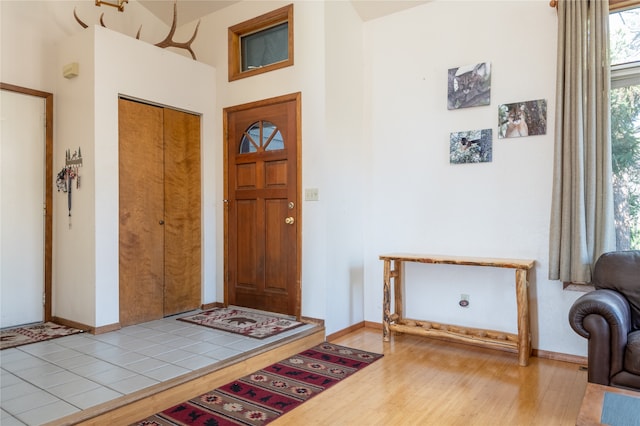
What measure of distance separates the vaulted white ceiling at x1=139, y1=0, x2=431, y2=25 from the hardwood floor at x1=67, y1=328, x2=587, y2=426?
119 inches

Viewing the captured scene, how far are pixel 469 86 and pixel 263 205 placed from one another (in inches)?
83.0

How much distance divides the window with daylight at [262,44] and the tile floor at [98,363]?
2.47m

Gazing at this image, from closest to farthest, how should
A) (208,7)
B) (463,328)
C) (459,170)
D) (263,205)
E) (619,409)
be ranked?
1. (619,409)
2. (463,328)
3. (459,170)
4. (263,205)
5. (208,7)

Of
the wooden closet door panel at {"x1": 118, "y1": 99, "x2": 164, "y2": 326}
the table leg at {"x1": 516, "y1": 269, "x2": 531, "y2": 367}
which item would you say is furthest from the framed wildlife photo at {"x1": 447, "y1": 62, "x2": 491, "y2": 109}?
the wooden closet door panel at {"x1": 118, "y1": 99, "x2": 164, "y2": 326}

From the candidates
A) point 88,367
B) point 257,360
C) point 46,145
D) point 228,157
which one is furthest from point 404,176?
point 46,145

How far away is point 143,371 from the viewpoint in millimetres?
2584

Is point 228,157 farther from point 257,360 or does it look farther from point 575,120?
point 575,120

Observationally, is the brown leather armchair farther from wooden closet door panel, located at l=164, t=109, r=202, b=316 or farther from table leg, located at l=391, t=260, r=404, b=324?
wooden closet door panel, located at l=164, t=109, r=202, b=316

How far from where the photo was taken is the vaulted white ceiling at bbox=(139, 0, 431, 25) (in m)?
3.90

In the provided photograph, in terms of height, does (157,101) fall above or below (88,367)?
above

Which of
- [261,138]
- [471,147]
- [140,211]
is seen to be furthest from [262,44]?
[471,147]

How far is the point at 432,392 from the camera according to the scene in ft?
8.61

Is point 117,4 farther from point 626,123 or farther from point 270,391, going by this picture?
point 626,123

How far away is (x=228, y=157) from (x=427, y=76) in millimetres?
2072
